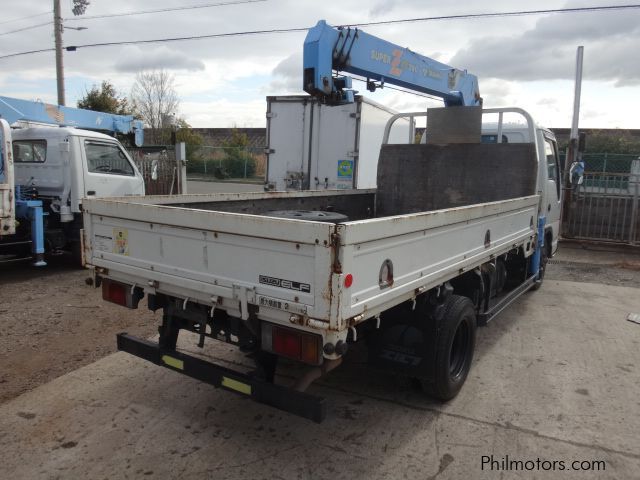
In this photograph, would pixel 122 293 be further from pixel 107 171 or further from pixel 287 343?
pixel 107 171

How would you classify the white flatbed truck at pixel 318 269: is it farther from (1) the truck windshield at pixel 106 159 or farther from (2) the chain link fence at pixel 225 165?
(2) the chain link fence at pixel 225 165

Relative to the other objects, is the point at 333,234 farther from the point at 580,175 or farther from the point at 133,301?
the point at 580,175

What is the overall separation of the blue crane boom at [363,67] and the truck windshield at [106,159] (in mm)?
5140

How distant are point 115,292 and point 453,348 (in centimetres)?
263

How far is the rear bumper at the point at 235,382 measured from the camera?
112 inches

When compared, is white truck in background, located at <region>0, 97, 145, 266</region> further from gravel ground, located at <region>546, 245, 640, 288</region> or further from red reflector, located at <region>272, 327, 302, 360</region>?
gravel ground, located at <region>546, 245, 640, 288</region>

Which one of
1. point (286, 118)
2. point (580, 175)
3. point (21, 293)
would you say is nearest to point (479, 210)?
point (21, 293)

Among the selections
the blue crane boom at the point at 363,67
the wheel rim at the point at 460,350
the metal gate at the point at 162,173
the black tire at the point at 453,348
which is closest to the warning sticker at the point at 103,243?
the blue crane boom at the point at 363,67

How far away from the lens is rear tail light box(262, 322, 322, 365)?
2.74 metres

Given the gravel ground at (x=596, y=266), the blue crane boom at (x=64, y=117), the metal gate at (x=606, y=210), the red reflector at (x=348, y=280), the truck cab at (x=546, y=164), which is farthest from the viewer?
the metal gate at (x=606, y=210)

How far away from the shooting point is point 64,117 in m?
9.96

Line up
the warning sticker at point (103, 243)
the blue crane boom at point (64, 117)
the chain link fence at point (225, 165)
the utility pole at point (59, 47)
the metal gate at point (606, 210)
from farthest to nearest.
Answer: the chain link fence at point (225, 165) < the utility pole at point (59, 47) < the metal gate at point (606, 210) < the blue crane boom at point (64, 117) < the warning sticker at point (103, 243)

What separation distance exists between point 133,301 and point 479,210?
2.66 metres

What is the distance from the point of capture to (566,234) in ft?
38.1
